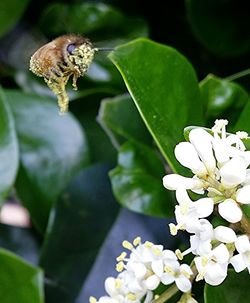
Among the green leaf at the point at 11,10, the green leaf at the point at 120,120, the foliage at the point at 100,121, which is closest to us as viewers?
the foliage at the point at 100,121

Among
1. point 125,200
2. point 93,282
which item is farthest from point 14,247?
point 125,200

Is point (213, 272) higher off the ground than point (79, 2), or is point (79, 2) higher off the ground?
point (213, 272)

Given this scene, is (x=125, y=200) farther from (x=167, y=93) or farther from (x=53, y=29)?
(x=53, y=29)

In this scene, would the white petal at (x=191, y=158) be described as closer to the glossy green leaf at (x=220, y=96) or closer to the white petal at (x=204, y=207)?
the white petal at (x=204, y=207)

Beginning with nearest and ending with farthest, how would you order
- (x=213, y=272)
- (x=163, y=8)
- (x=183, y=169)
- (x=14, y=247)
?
1. (x=213, y=272)
2. (x=183, y=169)
3. (x=14, y=247)
4. (x=163, y=8)

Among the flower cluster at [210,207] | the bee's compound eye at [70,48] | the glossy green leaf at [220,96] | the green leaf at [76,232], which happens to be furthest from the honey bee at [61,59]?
the green leaf at [76,232]

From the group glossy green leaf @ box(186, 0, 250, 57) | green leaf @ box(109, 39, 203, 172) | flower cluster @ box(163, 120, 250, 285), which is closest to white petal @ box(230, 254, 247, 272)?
flower cluster @ box(163, 120, 250, 285)
